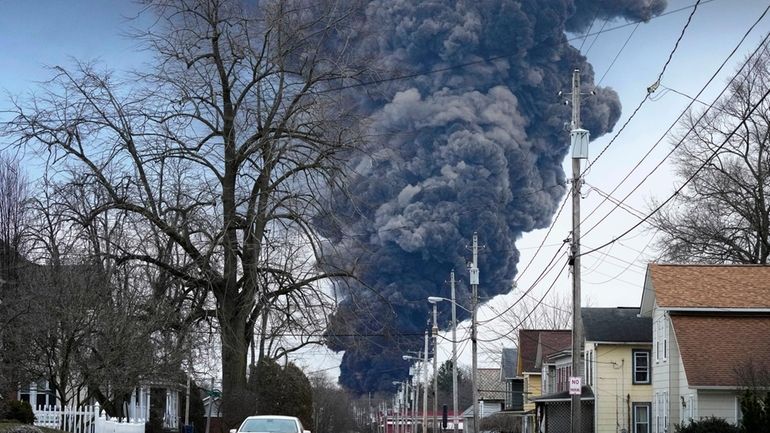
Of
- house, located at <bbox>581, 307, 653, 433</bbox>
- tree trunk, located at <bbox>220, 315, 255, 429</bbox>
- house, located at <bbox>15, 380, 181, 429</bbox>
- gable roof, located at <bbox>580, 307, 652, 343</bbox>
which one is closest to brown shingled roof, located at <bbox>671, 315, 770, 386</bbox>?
gable roof, located at <bbox>580, 307, 652, 343</bbox>

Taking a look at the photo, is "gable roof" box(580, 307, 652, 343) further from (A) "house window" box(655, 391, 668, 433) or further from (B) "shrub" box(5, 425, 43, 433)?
(B) "shrub" box(5, 425, 43, 433)

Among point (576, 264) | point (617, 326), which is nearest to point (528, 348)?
point (617, 326)

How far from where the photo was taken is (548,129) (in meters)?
95.6

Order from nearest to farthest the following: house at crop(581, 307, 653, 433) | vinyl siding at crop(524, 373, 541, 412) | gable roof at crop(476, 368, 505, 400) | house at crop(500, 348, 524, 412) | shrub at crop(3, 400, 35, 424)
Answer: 1. shrub at crop(3, 400, 35, 424)
2. house at crop(581, 307, 653, 433)
3. vinyl siding at crop(524, 373, 541, 412)
4. house at crop(500, 348, 524, 412)
5. gable roof at crop(476, 368, 505, 400)

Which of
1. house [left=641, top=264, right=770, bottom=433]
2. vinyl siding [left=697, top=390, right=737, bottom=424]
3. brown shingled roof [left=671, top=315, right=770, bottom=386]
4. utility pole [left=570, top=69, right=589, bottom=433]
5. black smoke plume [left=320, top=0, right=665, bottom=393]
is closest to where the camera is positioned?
utility pole [left=570, top=69, right=589, bottom=433]

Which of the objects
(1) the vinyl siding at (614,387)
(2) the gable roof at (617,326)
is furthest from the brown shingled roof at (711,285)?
(1) the vinyl siding at (614,387)

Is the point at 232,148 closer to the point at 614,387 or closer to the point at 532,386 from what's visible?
the point at 614,387

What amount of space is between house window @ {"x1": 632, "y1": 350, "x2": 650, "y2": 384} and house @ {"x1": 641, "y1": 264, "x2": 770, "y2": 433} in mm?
6148

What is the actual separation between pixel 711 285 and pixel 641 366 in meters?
10.6

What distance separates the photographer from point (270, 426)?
26797 millimetres

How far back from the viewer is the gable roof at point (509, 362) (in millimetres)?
87688

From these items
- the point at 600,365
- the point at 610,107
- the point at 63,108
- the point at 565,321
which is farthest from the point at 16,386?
the point at 565,321

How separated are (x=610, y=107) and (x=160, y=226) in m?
63.8

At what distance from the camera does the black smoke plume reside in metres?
92.2
